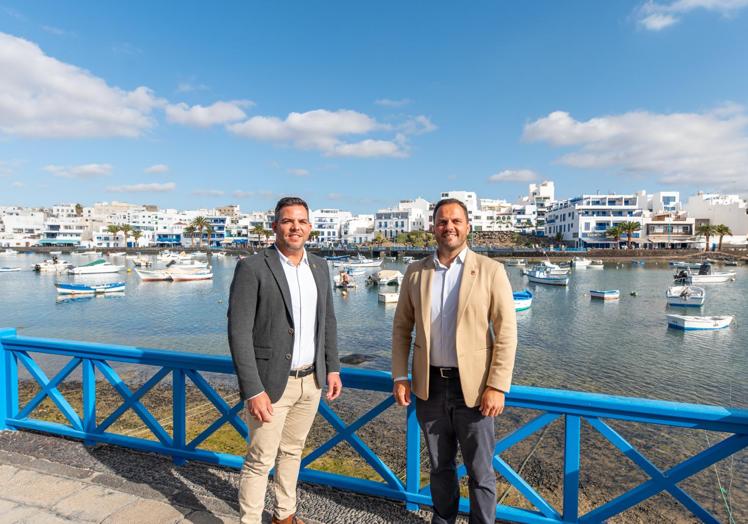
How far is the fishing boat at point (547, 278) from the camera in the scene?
48.2 meters

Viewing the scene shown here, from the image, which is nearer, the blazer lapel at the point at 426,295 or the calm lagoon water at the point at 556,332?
the blazer lapel at the point at 426,295

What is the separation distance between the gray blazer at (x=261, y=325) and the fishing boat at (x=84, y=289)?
44.5m

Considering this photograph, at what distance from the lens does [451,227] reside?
10.0 feet

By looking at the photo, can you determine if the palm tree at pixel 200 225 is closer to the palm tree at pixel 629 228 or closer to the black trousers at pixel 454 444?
the palm tree at pixel 629 228

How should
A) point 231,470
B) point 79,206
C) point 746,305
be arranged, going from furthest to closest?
point 79,206 → point 746,305 → point 231,470

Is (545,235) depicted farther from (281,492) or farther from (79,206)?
(79,206)

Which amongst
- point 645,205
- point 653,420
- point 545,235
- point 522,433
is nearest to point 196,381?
point 522,433

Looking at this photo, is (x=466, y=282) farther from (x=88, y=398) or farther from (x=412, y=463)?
(x=88, y=398)

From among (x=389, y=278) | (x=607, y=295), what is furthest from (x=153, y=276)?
Result: (x=607, y=295)

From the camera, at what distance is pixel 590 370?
680 inches

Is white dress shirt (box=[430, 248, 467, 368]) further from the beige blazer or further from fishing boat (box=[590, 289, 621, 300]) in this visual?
fishing boat (box=[590, 289, 621, 300])

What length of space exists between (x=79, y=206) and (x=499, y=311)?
205593 mm


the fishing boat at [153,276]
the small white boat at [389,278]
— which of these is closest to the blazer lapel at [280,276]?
the small white boat at [389,278]

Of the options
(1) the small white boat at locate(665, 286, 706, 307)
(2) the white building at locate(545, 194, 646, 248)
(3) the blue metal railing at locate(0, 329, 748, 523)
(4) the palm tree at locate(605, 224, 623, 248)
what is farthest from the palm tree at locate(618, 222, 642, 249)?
(3) the blue metal railing at locate(0, 329, 748, 523)
